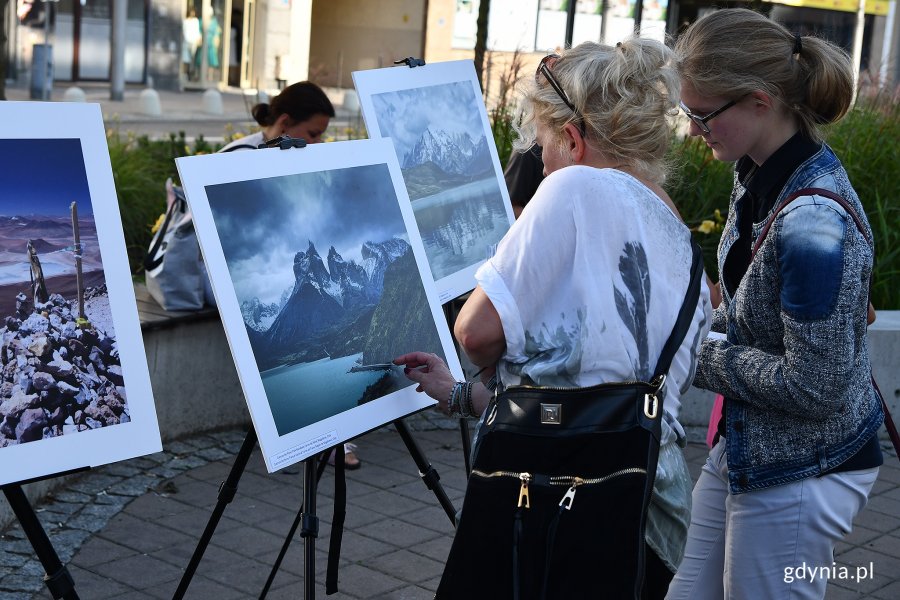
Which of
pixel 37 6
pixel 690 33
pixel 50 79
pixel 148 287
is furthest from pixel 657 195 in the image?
pixel 37 6

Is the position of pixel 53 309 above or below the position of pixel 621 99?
below

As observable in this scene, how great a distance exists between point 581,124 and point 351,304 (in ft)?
3.08

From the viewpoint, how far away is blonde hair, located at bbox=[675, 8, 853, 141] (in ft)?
7.38

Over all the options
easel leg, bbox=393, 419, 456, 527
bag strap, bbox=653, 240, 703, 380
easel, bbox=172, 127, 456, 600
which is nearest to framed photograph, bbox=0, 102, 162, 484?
easel, bbox=172, 127, 456, 600

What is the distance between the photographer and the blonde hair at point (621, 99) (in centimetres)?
207

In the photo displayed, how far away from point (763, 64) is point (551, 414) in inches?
34.2

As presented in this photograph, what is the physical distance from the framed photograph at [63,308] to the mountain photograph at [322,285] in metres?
0.27

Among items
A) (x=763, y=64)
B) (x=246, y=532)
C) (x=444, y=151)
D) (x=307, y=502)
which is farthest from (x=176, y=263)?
(x=763, y=64)

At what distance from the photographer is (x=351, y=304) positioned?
2.82 meters

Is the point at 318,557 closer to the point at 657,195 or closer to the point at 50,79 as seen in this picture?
the point at 657,195

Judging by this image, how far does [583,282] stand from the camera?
77.2 inches

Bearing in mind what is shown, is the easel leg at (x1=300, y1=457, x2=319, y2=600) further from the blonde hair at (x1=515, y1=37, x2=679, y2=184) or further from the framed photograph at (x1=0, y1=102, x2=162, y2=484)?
the blonde hair at (x1=515, y1=37, x2=679, y2=184)

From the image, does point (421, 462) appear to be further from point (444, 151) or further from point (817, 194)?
point (817, 194)

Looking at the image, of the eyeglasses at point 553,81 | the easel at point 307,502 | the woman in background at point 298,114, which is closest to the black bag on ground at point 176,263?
the woman in background at point 298,114
